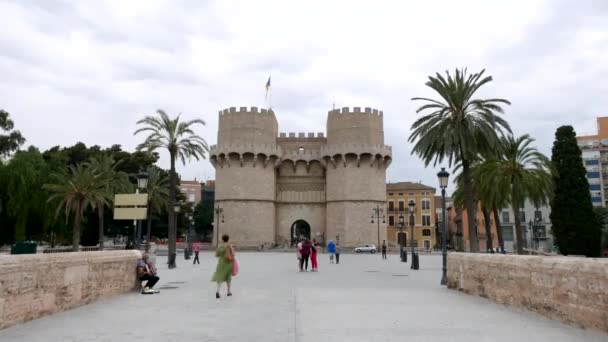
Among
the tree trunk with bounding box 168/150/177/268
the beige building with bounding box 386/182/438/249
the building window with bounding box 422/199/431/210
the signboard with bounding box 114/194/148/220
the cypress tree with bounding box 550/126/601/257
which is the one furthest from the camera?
the building window with bounding box 422/199/431/210

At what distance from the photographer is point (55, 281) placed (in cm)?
805

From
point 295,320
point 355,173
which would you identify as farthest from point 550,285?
point 355,173

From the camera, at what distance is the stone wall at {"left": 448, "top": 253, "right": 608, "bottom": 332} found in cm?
629

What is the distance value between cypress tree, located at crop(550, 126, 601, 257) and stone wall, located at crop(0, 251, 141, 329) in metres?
32.7

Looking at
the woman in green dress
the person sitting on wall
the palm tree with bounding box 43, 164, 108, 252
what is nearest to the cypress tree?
the woman in green dress

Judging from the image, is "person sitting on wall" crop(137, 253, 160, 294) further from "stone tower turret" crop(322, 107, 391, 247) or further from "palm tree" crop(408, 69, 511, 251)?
"stone tower turret" crop(322, 107, 391, 247)

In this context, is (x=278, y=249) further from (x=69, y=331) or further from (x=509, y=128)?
(x=69, y=331)

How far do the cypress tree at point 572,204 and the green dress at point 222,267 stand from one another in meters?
31.0

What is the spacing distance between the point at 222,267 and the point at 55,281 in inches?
131

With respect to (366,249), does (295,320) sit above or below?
below

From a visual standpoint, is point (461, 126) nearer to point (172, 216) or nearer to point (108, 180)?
point (172, 216)

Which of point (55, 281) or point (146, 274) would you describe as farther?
point (146, 274)

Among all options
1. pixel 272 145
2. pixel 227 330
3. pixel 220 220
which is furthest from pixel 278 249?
pixel 227 330

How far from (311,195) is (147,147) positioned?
95.1 ft
